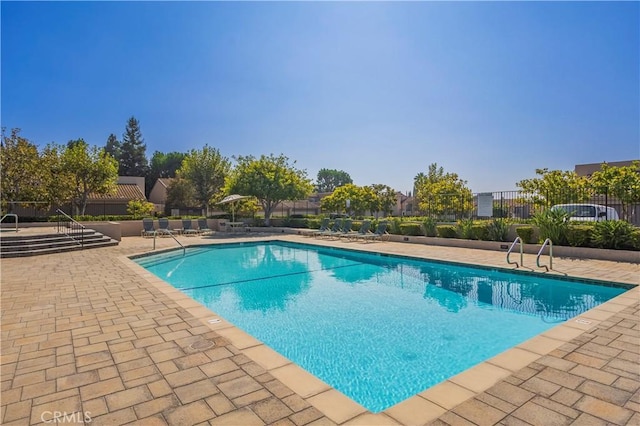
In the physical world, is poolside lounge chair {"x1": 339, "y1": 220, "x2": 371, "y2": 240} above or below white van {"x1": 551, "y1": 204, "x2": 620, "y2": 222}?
below

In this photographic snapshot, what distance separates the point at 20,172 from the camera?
1880 centimetres

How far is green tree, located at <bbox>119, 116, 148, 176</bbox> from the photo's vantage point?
2067 inches

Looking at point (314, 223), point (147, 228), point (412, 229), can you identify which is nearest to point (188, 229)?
point (147, 228)

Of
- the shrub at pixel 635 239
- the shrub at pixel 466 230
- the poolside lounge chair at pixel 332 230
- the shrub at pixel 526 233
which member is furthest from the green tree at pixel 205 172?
the shrub at pixel 635 239

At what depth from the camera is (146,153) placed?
5434 cm

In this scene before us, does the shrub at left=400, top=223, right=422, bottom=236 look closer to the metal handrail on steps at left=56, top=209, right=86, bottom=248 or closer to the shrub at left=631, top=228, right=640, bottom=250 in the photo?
the shrub at left=631, top=228, right=640, bottom=250

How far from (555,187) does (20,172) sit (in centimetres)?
2873

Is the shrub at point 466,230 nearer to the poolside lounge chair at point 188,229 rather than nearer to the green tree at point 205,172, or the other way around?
the poolside lounge chair at point 188,229

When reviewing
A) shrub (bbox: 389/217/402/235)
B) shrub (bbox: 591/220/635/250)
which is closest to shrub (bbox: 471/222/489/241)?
shrub (bbox: 591/220/635/250)

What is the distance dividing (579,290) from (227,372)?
7585 mm

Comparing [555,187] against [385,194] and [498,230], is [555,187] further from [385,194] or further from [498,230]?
[385,194]

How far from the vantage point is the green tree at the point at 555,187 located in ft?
46.5

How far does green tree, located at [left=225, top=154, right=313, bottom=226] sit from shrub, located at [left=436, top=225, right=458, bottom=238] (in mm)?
10977

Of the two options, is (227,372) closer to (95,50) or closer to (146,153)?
(95,50)
